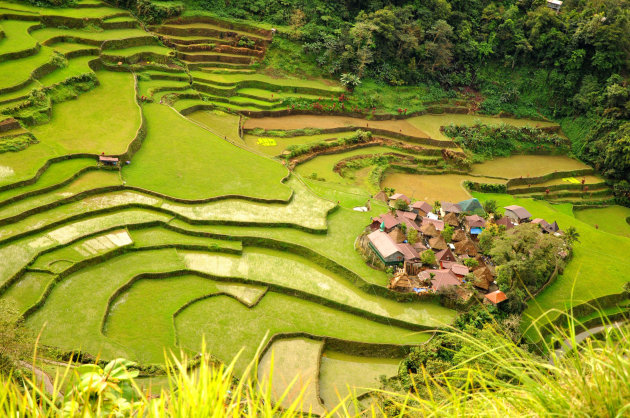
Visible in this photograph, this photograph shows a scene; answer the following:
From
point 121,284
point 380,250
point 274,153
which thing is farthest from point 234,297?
point 274,153

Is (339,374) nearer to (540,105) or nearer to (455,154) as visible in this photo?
(455,154)

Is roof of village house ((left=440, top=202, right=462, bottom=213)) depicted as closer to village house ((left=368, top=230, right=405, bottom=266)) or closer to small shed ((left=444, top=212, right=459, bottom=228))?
small shed ((left=444, top=212, right=459, bottom=228))

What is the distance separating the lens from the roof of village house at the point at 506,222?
23.3 metres

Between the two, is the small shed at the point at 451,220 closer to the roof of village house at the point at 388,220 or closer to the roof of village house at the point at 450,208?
the roof of village house at the point at 450,208

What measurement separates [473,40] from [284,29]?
642 inches

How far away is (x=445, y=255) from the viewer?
65.8ft

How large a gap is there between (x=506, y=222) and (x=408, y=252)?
7232 millimetres

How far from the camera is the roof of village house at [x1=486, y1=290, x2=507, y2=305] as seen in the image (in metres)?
17.8

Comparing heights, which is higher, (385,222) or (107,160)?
(107,160)

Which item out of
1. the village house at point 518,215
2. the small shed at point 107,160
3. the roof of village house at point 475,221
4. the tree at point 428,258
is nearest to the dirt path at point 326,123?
the village house at point 518,215

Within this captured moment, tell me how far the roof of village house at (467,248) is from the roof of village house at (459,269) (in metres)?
1.40

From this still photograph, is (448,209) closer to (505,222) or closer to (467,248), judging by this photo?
(505,222)

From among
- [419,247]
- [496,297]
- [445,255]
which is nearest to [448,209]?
[445,255]

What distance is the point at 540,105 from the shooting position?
38125mm
